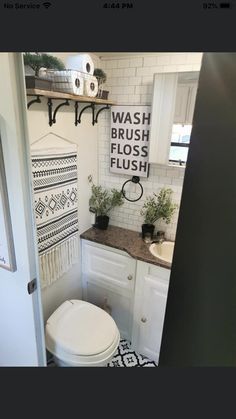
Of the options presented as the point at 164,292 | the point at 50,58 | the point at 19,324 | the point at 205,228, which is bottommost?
the point at 164,292

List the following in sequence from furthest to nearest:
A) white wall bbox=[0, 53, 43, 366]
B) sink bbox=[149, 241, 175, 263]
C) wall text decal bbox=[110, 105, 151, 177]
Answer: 1. sink bbox=[149, 241, 175, 263]
2. wall text decal bbox=[110, 105, 151, 177]
3. white wall bbox=[0, 53, 43, 366]

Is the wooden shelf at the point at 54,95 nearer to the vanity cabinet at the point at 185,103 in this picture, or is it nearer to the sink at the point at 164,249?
the vanity cabinet at the point at 185,103

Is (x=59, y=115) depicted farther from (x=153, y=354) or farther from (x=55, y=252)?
(x=153, y=354)

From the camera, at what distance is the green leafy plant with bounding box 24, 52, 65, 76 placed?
1032 millimetres

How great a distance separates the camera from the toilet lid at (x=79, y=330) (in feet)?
4.03

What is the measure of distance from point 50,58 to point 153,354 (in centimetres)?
189

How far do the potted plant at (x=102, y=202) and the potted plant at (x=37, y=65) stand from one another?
31.8 inches

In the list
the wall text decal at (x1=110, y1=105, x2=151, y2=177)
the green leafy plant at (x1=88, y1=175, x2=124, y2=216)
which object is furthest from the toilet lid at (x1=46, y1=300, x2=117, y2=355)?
the wall text decal at (x1=110, y1=105, x2=151, y2=177)

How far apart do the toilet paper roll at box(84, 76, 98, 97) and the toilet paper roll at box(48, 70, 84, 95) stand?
0.08 meters

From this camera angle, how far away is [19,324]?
1.00m

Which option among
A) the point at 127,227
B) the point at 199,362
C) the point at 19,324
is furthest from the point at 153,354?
the point at 199,362

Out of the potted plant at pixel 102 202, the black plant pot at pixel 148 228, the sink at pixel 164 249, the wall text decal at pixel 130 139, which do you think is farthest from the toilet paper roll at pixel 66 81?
the sink at pixel 164 249
